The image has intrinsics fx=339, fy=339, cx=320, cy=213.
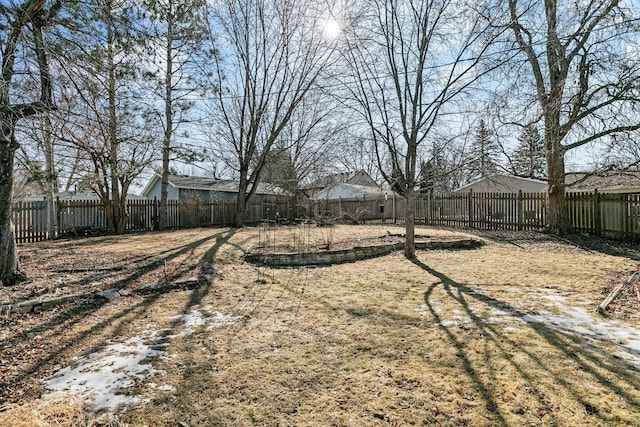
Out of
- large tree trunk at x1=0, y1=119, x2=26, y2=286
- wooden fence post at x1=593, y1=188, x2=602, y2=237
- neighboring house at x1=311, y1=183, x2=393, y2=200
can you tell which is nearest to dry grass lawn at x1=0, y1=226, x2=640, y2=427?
large tree trunk at x1=0, y1=119, x2=26, y2=286

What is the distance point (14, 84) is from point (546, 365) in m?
6.53

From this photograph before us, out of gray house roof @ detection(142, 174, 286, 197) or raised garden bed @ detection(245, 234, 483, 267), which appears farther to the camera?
gray house roof @ detection(142, 174, 286, 197)

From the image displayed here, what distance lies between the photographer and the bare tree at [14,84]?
4179mm

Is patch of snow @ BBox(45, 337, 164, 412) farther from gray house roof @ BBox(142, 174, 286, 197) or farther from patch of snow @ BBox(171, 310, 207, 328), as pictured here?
gray house roof @ BBox(142, 174, 286, 197)

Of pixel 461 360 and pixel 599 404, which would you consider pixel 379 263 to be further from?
pixel 599 404

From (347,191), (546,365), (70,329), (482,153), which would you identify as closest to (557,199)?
(482,153)

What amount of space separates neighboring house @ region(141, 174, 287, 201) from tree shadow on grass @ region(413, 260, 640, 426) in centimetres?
1817

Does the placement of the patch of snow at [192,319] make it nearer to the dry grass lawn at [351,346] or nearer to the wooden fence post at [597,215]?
the dry grass lawn at [351,346]

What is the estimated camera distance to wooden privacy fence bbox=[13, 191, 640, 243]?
398 inches

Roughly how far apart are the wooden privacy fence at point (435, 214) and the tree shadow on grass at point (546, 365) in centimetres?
866

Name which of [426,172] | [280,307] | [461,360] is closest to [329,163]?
[426,172]

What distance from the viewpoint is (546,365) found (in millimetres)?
2809

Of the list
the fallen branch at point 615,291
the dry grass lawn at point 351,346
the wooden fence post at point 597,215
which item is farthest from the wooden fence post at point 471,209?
the fallen branch at point 615,291

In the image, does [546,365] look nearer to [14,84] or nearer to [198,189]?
[14,84]
